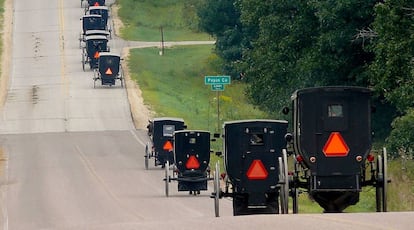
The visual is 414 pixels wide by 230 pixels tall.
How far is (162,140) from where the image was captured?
47.3 m

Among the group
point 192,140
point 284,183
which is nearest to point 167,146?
point 192,140

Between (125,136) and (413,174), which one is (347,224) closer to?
(413,174)

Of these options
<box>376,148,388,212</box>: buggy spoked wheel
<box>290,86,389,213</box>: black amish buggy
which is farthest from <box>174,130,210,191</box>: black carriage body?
<box>290,86,389,213</box>: black amish buggy

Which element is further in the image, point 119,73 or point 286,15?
point 119,73

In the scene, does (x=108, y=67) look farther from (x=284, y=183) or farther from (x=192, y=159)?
(x=284, y=183)

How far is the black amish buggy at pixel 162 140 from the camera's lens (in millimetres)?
46844

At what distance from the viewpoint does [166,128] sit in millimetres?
47688

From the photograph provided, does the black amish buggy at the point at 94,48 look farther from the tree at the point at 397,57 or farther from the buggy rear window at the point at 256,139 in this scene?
the buggy rear window at the point at 256,139

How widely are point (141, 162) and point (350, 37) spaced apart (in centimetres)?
944

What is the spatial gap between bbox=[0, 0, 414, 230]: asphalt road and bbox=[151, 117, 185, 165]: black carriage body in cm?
60

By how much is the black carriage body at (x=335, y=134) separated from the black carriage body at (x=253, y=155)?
4.64 m

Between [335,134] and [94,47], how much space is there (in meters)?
59.3

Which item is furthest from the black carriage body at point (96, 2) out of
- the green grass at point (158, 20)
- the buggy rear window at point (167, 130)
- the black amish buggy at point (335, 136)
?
the black amish buggy at point (335, 136)

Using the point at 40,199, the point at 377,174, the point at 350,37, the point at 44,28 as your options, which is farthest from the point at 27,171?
the point at 44,28
